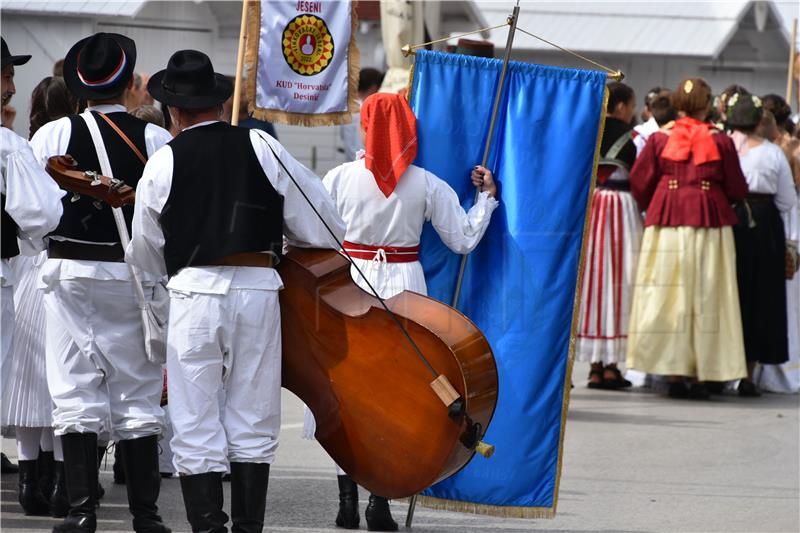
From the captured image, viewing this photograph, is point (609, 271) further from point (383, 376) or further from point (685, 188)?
point (383, 376)

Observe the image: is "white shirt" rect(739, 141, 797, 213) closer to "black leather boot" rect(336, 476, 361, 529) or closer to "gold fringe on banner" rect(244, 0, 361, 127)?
"gold fringe on banner" rect(244, 0, 361, 127)

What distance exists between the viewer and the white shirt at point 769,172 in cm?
962

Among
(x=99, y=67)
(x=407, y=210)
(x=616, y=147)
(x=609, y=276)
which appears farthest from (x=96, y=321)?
(x=609, y=276)

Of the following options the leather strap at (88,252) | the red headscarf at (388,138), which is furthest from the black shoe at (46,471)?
the red headscarf at (388,138)

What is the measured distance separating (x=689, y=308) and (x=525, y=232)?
4190 millimetres

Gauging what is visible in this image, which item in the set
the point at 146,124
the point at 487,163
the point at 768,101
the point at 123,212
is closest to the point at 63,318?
the point at 123,212

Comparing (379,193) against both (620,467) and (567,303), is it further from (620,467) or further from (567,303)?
(620,467)

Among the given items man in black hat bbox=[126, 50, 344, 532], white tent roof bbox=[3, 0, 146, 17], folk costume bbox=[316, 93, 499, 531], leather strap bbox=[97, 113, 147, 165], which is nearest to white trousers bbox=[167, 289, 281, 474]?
man in black hat bbox=[126, 50, 344, 532]

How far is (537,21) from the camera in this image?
19.2 meters

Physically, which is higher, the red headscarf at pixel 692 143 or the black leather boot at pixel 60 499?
the red headscarf at pixel 692 143

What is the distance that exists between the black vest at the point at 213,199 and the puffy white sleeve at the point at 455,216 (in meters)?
1.28

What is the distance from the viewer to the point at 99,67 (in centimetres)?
524

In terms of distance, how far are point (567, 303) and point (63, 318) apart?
214 centimetres

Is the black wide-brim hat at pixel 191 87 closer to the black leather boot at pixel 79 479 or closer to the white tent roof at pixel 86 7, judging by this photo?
the black leather boot at pixel 79 479
